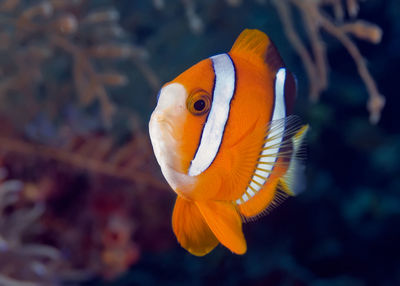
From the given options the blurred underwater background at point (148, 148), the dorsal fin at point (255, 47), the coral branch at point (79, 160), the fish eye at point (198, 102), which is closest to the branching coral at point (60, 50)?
the blurred underwater background at point (148, 148)

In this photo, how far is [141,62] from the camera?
304 centimetres

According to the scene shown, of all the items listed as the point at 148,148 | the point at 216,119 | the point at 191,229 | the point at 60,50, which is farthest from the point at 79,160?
the point at 216,119

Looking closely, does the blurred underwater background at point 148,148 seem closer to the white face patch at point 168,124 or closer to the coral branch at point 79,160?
the coral branch at point 79,160

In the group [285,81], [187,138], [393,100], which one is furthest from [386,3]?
[187,138]

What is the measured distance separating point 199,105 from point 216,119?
45mm

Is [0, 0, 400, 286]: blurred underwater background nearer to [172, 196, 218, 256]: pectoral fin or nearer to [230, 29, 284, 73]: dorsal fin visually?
[230, 29, 284, 73]: dorsal fin

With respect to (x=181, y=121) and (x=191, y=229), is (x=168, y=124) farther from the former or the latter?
(x=191, y=229)

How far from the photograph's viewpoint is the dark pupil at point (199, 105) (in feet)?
2.40

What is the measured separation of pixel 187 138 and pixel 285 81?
0.30 meters

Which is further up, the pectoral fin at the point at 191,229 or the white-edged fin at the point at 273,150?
the white-edged fin at the point at 273,150

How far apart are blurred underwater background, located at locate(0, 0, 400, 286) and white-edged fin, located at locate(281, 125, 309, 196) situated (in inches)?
59.3

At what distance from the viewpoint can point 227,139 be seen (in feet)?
2.52

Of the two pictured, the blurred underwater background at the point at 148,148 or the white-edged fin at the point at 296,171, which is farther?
the blurred underwater background at the point at 148,148

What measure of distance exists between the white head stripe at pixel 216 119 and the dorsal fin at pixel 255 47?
3.6 inches
